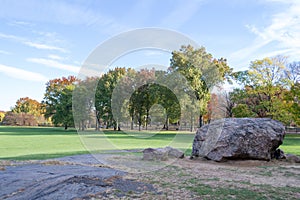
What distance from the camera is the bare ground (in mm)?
4918

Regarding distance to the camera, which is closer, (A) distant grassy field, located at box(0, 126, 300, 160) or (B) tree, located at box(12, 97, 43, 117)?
(A) distant grassy field, located at box(0, 126, 300, 160)

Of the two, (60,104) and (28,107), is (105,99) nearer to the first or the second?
(60,104)

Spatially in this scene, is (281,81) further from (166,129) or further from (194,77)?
(166,129)

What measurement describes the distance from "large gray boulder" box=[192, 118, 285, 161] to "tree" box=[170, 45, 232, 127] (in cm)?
1452

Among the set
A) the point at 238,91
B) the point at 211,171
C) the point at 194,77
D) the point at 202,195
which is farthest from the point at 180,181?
the point at 238,91

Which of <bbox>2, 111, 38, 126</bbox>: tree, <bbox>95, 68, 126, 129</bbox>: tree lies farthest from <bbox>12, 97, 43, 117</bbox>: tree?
<bbox>95, 68, 126, 129</bbox>: tree

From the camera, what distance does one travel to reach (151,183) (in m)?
5.96

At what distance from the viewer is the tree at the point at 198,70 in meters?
26.4

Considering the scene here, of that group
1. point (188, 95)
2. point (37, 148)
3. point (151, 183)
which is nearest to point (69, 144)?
point (37, 148)

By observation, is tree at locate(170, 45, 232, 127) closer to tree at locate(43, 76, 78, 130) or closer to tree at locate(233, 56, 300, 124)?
tree at locate(233, 56, 300, 124)

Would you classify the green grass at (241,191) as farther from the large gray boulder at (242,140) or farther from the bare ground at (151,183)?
the large gray boulder at (242,140)

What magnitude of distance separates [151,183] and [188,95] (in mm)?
18014

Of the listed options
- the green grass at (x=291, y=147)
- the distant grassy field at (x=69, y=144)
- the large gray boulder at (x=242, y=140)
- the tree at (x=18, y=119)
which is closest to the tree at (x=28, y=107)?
the tree at (x=18, y=119)

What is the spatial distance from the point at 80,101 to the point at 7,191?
1794cm
